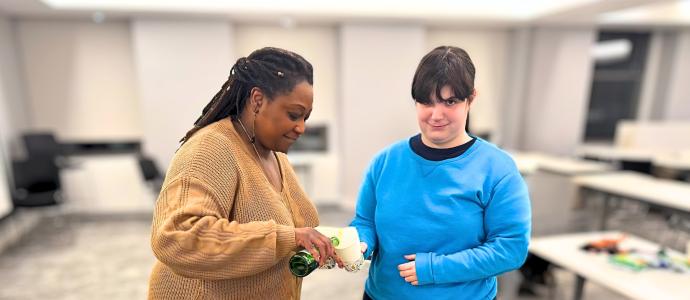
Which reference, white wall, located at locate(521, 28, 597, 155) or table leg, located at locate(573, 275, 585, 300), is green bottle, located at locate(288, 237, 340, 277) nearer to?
table leg, located at locate(573, 275, 585, 300)

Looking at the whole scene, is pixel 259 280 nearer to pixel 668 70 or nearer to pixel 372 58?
pixel 372 58

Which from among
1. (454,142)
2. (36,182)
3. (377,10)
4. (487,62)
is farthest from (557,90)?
(36,182)

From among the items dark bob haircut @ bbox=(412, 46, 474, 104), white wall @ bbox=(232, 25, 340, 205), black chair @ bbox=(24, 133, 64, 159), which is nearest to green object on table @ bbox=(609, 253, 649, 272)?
dark bob haircut @ bbox=(412, 46, 474, 104)

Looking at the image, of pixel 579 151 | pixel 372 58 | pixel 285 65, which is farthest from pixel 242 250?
pixel 579 151

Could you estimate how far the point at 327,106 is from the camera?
520cm

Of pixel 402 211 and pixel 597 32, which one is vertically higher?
pixel 597 32

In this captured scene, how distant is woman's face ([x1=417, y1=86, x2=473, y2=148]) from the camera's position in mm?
954

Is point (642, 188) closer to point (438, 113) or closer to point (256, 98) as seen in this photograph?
point (438, 113)

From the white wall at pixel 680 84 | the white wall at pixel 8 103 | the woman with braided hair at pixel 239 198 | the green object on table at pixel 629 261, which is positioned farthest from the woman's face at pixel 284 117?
the white wall at pixel 680 84

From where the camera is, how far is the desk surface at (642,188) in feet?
10.3

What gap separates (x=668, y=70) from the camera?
19.2ft

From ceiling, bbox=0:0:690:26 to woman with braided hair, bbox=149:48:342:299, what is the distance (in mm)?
3628

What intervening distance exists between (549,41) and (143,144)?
5.68 meters

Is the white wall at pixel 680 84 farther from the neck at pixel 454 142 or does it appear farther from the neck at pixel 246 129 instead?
the neck at pixel 246 129
